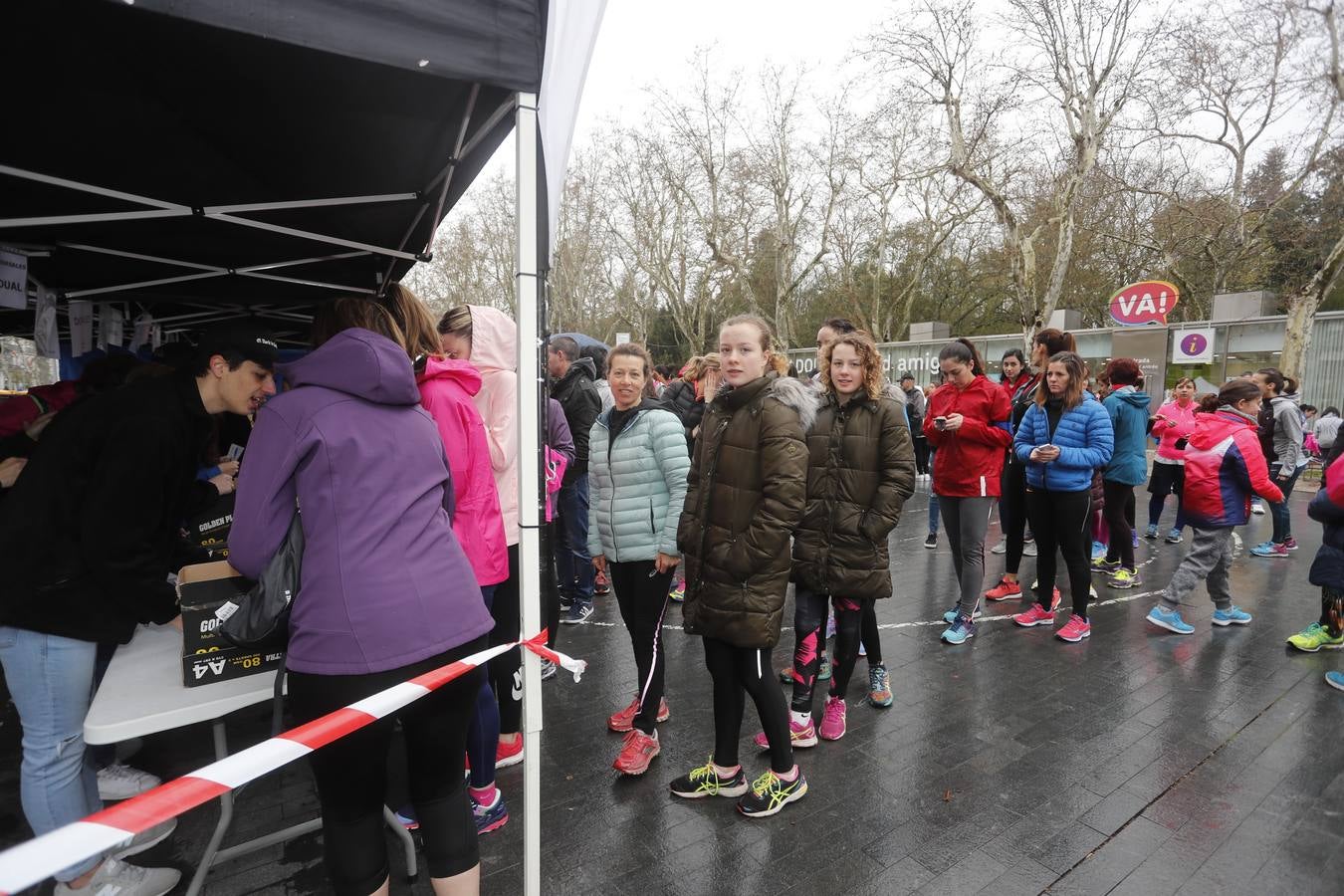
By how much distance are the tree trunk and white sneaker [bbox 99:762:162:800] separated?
2266cm

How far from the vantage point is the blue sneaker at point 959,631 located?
4676 mm

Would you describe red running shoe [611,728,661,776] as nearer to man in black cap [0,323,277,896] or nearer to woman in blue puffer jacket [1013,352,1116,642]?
man in black cap [0,323,277,896]

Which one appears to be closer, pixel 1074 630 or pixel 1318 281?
pixel 1074 630

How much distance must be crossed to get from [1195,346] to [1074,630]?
699 inches

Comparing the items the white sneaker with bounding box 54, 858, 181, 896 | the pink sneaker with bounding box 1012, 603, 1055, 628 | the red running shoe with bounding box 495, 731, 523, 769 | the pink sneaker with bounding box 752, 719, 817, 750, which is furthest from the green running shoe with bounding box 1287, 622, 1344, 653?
the white sneaker with bounding box 54, 858, 181, 896

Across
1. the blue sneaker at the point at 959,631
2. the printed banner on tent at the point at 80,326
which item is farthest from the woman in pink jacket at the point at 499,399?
the printed banner on tent at the point at 80,326

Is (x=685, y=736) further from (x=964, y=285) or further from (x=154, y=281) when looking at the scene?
(x=964, y=285)

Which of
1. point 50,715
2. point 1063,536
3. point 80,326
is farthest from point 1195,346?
point 50,715

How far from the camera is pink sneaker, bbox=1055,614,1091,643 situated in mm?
4730

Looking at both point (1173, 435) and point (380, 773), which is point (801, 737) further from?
point (1173, 435)

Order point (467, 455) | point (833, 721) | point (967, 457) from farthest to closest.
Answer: point (967, 457) < point (833, 721) < point (467, 455)

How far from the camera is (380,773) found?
1.72m

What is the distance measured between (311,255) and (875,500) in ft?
13.7

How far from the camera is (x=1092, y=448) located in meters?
4.58
